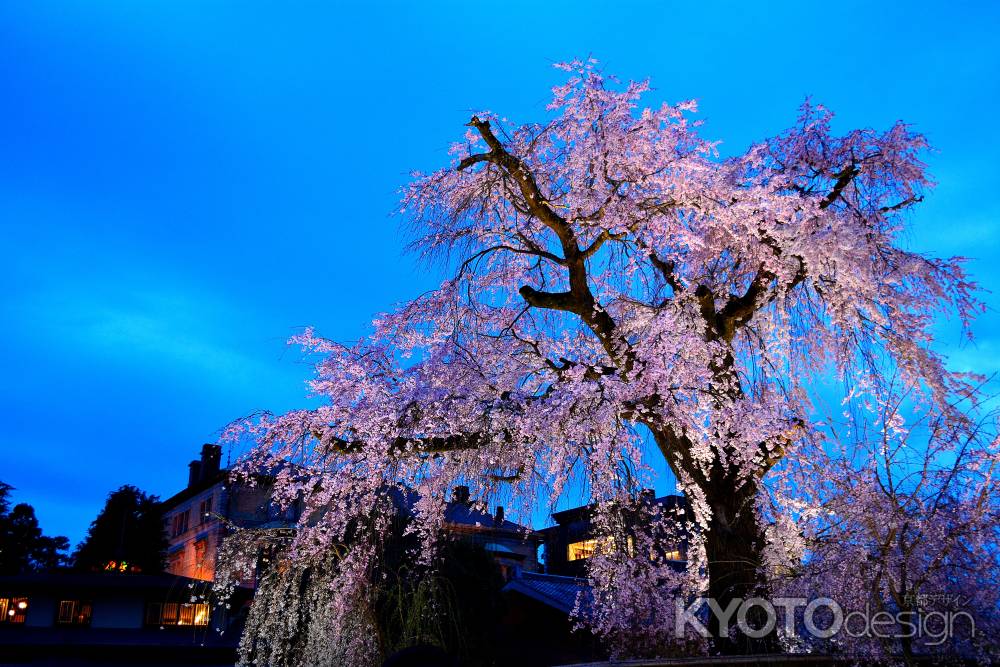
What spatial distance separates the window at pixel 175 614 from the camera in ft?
101

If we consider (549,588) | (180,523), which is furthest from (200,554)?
(549,588)

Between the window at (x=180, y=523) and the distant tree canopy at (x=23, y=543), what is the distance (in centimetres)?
699

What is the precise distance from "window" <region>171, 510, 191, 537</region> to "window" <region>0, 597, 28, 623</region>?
46.2ft

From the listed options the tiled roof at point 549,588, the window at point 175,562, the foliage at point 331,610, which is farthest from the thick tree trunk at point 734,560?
the window at point 175,562

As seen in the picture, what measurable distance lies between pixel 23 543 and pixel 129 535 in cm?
A: 836

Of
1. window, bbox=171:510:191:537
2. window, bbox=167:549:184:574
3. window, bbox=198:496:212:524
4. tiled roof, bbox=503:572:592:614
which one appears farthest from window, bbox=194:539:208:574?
tiled roof, bbox=503:572:592:614

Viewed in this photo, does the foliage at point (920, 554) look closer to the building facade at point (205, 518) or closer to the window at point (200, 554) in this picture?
the building facade at point (205, 518)

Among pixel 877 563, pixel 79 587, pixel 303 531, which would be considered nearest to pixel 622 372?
pixel 877 563

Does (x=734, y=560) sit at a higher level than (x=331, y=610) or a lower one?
higher

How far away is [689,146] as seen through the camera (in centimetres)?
1138

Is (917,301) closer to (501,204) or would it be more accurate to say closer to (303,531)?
(501,204)

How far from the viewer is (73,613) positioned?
98.9 feet

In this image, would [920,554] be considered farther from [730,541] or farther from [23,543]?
[23,543]

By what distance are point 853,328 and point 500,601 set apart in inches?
525
